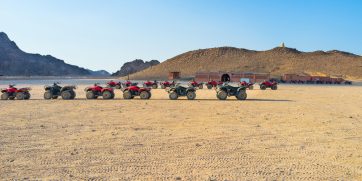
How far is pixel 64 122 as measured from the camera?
12297 millimetres

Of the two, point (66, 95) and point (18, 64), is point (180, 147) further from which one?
point (18, 64)

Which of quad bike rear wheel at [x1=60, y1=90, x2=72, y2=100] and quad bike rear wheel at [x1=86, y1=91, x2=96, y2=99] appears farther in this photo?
quad bike rear wheel at [x1=86, y1=91, x2=96, y2=99]

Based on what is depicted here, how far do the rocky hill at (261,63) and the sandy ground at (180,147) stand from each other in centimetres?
8365

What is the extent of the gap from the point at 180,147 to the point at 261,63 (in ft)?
337

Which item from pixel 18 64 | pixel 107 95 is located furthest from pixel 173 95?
pixel 18 64

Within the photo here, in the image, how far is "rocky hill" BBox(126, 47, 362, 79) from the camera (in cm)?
10044

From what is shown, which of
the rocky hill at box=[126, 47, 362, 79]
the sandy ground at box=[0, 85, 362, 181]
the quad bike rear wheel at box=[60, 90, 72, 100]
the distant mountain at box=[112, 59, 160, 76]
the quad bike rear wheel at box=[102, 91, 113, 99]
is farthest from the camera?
the distant mountain at box=[112, 59, 160, 76]

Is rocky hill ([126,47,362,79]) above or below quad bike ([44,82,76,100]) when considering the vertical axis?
above

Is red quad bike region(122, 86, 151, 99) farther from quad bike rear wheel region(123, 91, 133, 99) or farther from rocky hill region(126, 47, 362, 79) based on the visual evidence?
rocky hill region(126, 47, 362, 79)

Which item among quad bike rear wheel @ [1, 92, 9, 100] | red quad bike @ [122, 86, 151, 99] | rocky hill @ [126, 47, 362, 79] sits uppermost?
rocky hill @ [126, 47, 362, 79]

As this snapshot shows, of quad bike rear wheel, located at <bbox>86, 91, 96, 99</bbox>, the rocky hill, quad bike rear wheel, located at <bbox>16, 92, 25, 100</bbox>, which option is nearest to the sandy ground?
quad bike rear wheel, located at <bbox>86, 91, 96, 99</bbox>

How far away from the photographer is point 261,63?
357 feet

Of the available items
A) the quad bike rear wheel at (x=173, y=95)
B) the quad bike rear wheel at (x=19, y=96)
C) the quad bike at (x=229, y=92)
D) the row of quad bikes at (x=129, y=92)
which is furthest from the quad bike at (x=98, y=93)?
the quad bike at (x=229, y=92)

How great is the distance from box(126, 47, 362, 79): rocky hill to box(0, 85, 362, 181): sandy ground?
274 feet
